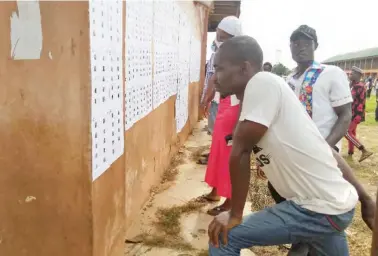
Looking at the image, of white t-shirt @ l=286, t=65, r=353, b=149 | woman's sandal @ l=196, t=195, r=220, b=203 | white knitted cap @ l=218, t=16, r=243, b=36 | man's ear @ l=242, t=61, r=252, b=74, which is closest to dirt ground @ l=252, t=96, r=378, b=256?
woman's sandal @ l=196, t=195, r=220, b=203

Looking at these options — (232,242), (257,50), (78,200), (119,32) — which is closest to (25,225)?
(78,200)

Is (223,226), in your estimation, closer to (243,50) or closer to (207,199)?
(243,50)

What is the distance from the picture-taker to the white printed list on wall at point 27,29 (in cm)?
166

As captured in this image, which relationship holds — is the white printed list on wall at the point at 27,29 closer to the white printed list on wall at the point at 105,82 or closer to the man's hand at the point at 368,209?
the white printed list on wall at the point at 105,82

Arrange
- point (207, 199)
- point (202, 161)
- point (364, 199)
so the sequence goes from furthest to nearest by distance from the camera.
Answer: point (202, 161) → point (207, 199) → point (364, 199)

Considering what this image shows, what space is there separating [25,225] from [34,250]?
13 cm

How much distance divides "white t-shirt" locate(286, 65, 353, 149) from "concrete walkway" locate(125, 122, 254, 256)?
115cm

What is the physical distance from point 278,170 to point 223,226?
0.36 metres

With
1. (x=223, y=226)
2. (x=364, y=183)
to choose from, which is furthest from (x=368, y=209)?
(x=364, y=183)

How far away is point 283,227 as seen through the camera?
5.67 feet

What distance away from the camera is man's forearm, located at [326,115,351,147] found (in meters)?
2.76

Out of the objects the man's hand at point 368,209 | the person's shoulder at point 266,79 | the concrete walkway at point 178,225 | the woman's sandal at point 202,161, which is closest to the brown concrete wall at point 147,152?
the concrete walkway at point 178,225

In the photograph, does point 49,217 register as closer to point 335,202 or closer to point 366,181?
point 335,202

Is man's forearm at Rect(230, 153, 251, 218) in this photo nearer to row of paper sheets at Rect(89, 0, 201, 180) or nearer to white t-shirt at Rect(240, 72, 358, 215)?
white t-shirt at Rect(240, 72, 358, 215)
